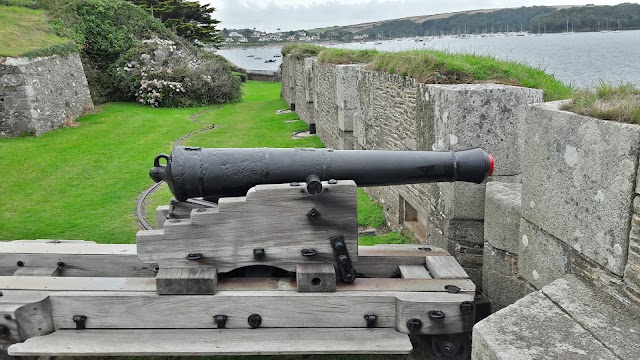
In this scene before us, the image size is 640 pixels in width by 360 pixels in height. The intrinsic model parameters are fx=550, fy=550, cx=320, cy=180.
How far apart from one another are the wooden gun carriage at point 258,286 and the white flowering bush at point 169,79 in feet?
60.2

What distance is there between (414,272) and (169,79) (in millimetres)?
19527

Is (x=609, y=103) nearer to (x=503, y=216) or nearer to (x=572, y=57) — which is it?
(x=503, y=216)

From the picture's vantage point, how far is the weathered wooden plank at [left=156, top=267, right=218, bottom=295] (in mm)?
3348

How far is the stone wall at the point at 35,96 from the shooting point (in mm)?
13734

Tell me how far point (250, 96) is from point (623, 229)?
81.2 ft

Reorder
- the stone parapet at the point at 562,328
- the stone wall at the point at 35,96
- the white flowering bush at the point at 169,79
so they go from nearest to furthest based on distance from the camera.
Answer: the stone parapet at the point at 562,328
the stone wall at the point at 35,96
the white flowering bush at the point at 169,79

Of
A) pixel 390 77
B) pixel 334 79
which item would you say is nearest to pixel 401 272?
pixel 390 77

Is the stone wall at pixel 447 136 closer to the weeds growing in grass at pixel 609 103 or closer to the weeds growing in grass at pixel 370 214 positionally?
the weeds growing in grass at pixel 370 214

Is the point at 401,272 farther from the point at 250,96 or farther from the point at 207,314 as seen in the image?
the point at 250,96

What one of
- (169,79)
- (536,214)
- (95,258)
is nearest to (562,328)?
(536,214)

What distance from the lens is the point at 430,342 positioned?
3.74 meters

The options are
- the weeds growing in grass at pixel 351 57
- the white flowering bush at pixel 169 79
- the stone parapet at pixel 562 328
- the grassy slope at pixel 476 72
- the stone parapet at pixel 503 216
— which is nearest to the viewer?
the stone parapet at pixel 562 328

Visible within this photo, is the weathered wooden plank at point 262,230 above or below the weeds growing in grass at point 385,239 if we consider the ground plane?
above

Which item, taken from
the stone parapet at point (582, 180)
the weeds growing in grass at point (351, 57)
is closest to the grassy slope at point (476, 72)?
the stone parapet at point (582, 180)
